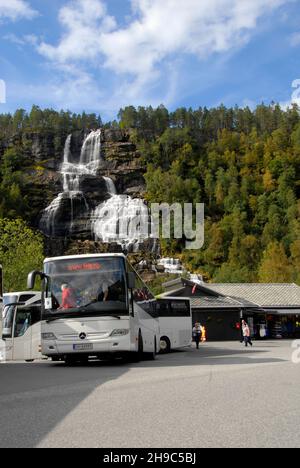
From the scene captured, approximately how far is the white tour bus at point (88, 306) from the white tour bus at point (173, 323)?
11251mm

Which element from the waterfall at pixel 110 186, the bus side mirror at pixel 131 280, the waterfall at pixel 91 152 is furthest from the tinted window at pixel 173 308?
the waterfall at pixel 91 152

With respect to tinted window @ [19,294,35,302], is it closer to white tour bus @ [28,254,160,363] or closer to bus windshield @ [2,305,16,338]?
bus windshield @ [2,305,16,338]

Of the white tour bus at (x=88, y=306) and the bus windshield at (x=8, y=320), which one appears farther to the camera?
the bus windshield at (x=8, y=320)

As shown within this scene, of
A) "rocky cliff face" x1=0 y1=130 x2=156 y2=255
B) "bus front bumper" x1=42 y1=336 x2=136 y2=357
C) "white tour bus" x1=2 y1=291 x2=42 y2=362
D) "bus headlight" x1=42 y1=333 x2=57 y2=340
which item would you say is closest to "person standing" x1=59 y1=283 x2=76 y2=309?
"bus headlight" x1=42 y1=333 x2=57 y2=340

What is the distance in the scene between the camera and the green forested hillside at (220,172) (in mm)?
100938

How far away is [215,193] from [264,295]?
63664mm

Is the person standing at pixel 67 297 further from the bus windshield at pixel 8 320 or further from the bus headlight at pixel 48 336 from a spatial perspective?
the bus windshield at pixel 8 320

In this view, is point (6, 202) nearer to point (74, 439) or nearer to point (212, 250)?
point (212, 250)

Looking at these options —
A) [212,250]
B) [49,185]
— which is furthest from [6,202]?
[212,250]

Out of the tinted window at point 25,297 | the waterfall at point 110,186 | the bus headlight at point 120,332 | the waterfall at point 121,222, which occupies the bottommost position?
the bus headlight at point 120,332

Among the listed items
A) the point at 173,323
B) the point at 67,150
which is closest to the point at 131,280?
the point at 173,323

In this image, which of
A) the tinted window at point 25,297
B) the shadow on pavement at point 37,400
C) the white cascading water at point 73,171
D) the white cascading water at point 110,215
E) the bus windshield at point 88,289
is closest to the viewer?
the shadow on pavement at point 37,400

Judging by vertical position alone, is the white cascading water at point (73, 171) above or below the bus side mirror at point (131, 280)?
above

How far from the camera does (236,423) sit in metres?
6.54
